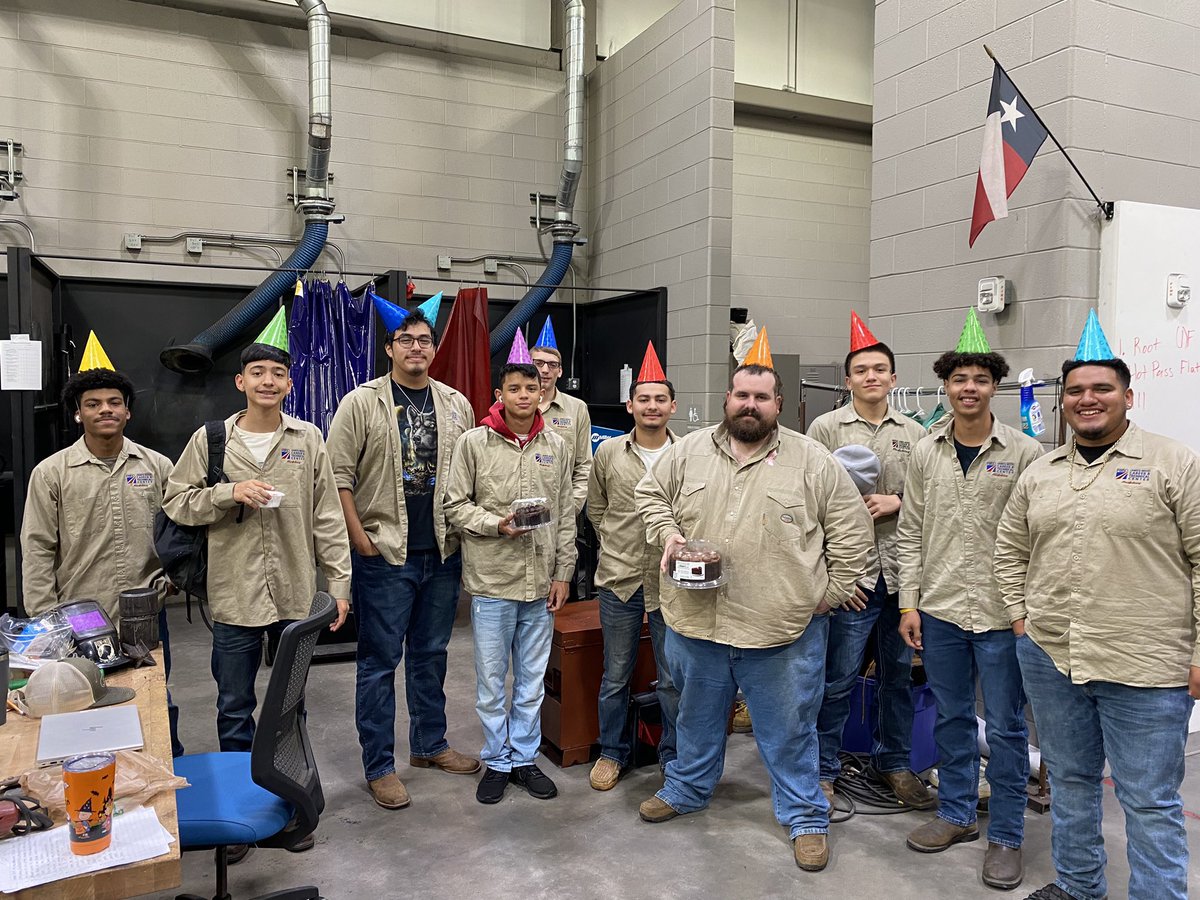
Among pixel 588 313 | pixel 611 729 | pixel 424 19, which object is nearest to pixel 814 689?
pixel 611 729

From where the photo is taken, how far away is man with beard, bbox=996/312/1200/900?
213cm

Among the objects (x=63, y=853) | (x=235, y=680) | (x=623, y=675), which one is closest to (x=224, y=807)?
(x=63, y=853)

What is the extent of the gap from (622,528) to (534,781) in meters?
0.96

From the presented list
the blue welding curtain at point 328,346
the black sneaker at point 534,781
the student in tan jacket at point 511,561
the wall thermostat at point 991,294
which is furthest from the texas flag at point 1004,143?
the blue welding curtain at point 328,346

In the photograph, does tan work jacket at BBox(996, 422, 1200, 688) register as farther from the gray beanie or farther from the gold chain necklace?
the gray beanie

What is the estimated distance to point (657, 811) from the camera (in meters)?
2.99

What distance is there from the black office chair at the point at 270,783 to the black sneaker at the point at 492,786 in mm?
933

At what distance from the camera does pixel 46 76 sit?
566 centimetres

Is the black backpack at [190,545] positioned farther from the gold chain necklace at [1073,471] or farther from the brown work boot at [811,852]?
the gold chain necklace at [1073,471]

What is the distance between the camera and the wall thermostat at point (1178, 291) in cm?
348

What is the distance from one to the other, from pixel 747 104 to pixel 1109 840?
235 inches

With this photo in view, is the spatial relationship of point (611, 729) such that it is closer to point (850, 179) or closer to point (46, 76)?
point (46, 76)

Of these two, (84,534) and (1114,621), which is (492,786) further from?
(1114,621)

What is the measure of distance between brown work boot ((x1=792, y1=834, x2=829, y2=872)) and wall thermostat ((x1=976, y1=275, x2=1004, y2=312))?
2173 millimetres
